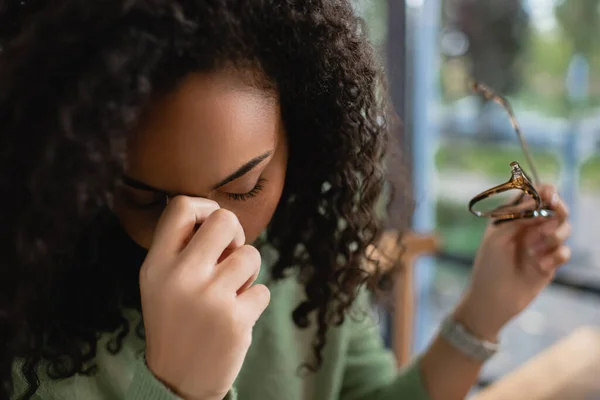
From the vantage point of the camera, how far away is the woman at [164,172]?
1.38 feet

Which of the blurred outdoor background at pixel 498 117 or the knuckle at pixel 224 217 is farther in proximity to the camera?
the blurred outdoor background at pixel 498 117

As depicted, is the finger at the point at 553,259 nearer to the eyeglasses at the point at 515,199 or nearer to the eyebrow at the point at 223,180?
the eyeglasses at the point at 515,199

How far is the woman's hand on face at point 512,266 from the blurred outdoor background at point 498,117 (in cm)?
75

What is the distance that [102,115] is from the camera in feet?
1.39

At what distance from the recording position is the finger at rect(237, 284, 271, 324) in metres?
0.48

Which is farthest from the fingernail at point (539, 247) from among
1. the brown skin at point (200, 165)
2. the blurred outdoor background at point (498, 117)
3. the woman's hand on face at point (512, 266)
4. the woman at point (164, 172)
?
the blurred outdoor background at point (498, 117)

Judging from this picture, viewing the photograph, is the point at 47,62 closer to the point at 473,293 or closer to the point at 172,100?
the point at 172,100

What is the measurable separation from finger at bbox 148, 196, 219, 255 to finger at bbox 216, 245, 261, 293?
0.04 metres

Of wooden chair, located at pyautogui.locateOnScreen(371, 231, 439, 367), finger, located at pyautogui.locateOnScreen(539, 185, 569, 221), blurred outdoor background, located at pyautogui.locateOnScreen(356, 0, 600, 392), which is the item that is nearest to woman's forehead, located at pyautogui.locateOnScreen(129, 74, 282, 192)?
finger, located at pyautogui.locateOnScreen(539, 185, 569, 221)

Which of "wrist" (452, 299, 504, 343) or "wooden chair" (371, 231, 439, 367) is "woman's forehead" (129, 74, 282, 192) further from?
"wooden chair" (371, 231, 439, 367)

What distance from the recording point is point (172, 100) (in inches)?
18.0

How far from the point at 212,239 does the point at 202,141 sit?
0.08 metres

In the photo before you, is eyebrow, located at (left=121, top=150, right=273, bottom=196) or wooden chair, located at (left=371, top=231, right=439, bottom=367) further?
wooden chair, located at (left=371, top=231, right=439, bottom=367)

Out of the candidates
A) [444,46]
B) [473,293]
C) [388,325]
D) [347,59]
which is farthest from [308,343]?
[444,46]
